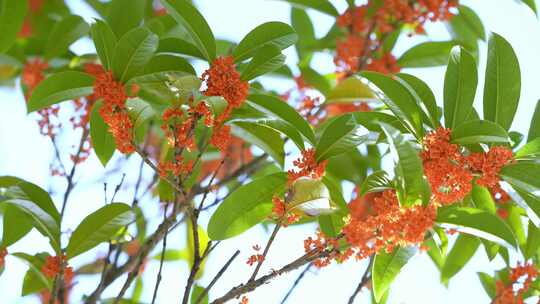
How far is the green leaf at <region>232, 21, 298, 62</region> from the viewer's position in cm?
153

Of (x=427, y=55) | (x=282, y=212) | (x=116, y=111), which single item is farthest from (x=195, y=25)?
(x=427, y=55)

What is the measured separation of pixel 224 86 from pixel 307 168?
0.25m

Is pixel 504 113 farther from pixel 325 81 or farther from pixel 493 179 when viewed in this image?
pixel 325 81

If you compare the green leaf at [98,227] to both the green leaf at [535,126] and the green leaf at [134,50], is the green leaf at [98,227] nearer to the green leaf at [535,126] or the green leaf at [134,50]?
the green leaf at [134,50]

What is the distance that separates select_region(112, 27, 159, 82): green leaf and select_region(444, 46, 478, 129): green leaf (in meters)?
0.65

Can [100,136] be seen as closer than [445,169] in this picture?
No

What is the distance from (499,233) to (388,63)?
1.24 meters

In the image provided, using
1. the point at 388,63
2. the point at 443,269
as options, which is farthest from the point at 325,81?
the point at 443,269

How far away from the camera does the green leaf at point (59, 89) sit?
156 centimetres

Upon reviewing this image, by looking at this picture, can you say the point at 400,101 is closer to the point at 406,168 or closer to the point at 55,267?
Answer: the point at 406,168

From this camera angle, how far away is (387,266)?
155 cm

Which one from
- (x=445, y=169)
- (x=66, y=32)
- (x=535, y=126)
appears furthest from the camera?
(x=66, y=32)

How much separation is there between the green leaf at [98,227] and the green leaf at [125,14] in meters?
0.59

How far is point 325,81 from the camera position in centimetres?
248
